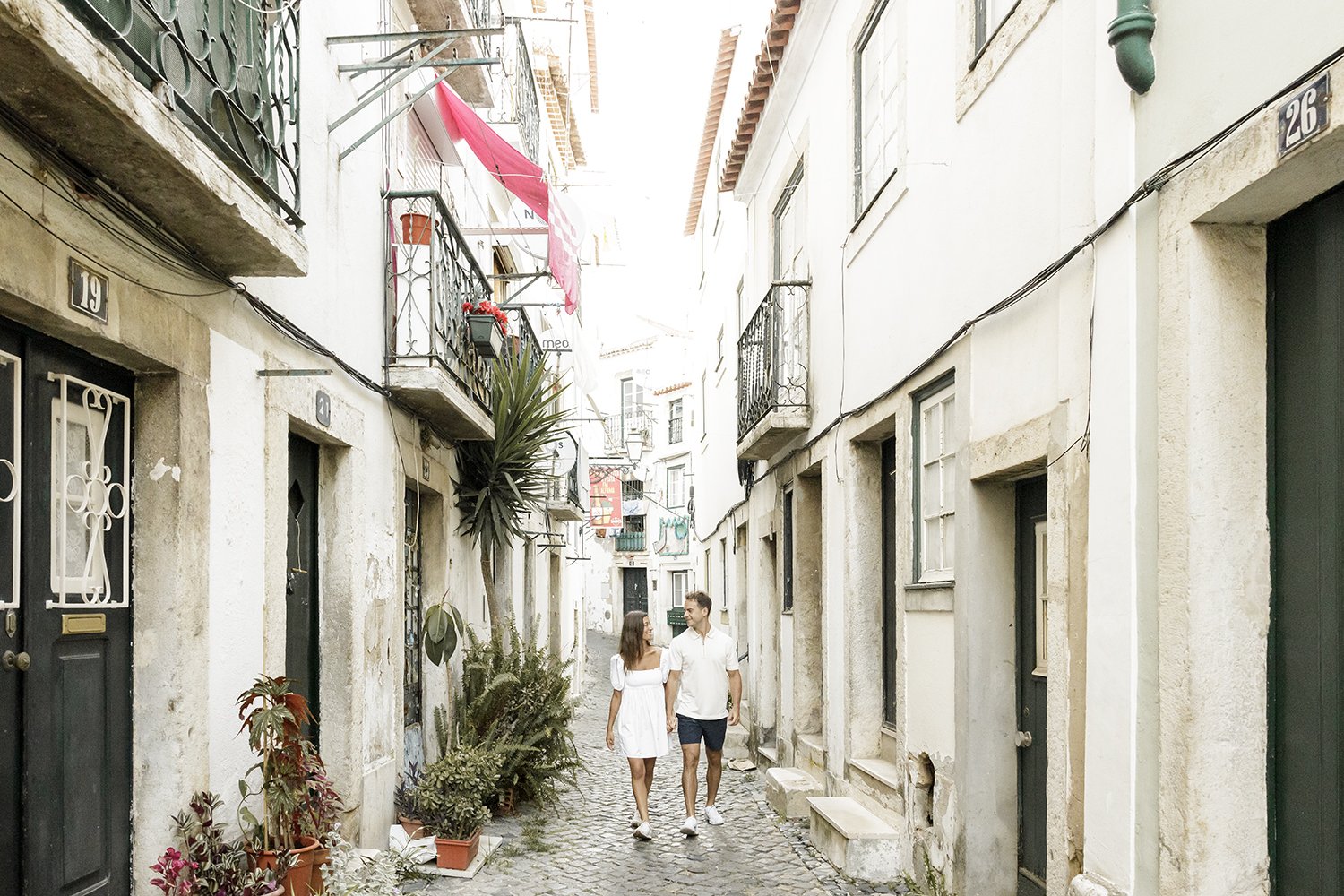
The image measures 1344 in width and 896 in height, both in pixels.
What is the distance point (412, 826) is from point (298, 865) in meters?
2.72

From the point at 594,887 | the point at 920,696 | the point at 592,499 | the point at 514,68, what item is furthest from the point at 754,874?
the point at 592,499

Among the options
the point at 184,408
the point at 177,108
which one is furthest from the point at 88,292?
the point at 184,408

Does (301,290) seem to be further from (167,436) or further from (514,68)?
(514,68)

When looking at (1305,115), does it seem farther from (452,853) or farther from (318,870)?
(452,853)

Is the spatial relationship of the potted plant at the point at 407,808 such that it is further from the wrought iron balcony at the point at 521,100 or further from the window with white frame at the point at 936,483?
the wrought iron balcony at the point at 521,100

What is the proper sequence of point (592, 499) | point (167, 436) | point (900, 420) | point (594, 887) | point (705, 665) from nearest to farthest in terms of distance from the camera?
1. point (167, 436)
2. point (594, 887)
3. point (900, 420)
4. point (705, 665)
5. point (592, 499)

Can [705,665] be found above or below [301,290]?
below

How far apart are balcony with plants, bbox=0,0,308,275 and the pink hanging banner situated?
3258 millimetres

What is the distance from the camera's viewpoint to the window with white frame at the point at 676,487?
40.5 metres

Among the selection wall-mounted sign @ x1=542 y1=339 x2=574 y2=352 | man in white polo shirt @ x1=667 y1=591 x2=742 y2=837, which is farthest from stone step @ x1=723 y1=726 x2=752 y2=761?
wall-mounted sign @ x1=542 y1=339 x2=574 y2=352

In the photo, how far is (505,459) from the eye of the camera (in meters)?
10.2

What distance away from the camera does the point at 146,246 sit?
13.5 feet

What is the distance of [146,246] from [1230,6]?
11.4 feet

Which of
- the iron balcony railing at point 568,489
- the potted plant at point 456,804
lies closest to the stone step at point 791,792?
the potted plant at point 456,804
